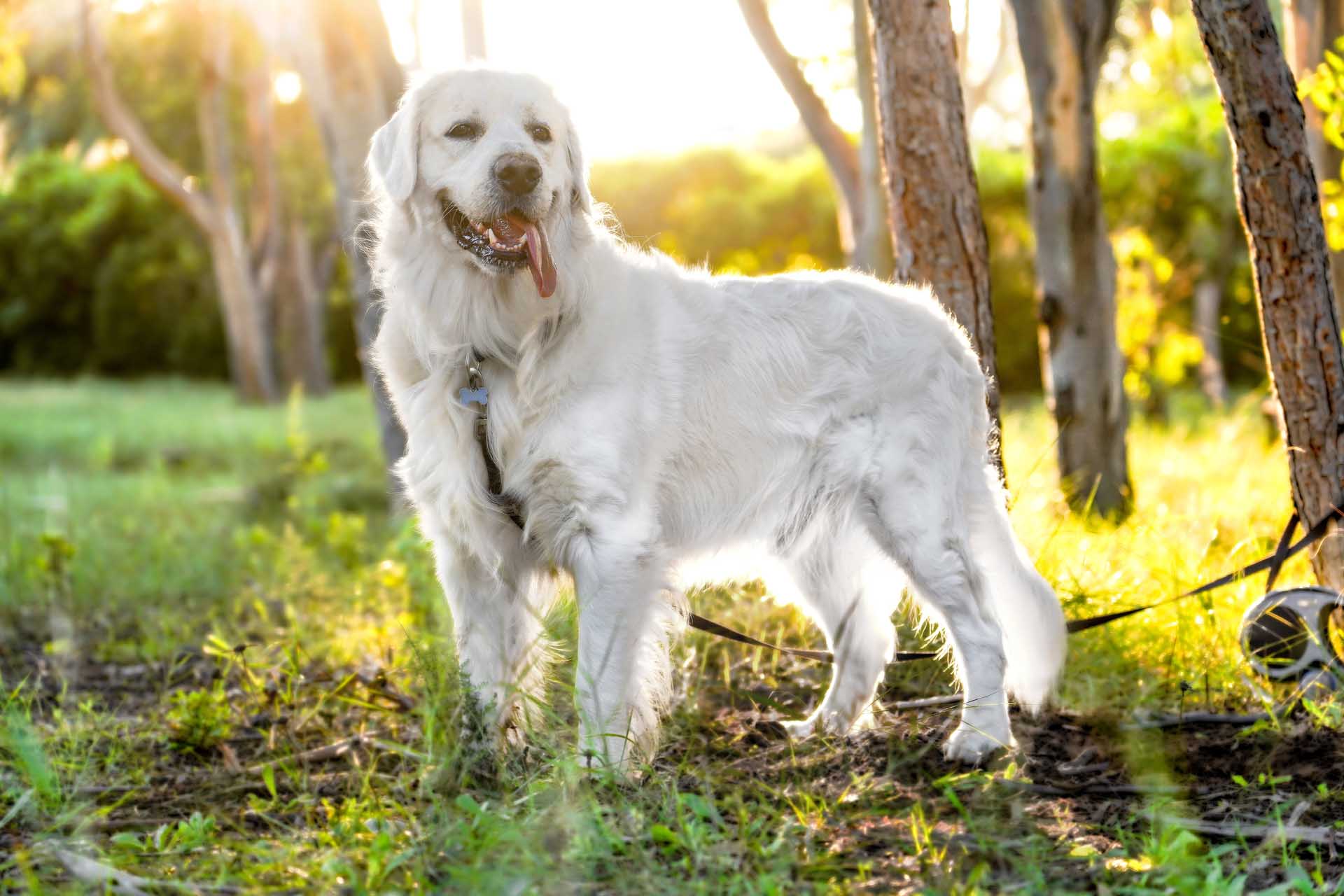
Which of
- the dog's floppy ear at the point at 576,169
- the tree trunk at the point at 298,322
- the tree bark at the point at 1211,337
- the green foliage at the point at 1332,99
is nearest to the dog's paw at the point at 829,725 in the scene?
the dog's floppy ear at the point at 576,169

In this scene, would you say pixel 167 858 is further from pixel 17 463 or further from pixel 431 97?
pixel 17 463

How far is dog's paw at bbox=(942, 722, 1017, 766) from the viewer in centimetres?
325

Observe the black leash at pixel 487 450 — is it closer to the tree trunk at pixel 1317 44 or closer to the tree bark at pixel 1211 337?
the tree trunk at pixel 1317 44

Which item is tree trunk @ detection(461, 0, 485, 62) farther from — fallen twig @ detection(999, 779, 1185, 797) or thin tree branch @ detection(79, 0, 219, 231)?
thin tree branch @ detection(79, 0, 219, 231)

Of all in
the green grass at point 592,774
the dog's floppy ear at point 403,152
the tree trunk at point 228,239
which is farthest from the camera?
the tree trunk at point 228,239

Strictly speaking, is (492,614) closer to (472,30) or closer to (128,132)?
(472,30)

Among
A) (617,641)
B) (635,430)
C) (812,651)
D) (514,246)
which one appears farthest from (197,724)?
(812,651)

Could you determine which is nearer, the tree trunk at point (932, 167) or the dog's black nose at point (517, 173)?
the dog's black nose at point (517, 173)

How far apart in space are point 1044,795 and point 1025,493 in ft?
10.7

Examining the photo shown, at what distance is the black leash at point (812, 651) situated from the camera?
3.18 m

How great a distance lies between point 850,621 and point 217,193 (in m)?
15.2

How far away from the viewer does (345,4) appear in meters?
6.04

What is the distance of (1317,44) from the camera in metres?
6.23

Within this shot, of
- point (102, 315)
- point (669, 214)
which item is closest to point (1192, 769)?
point (669, 214)
